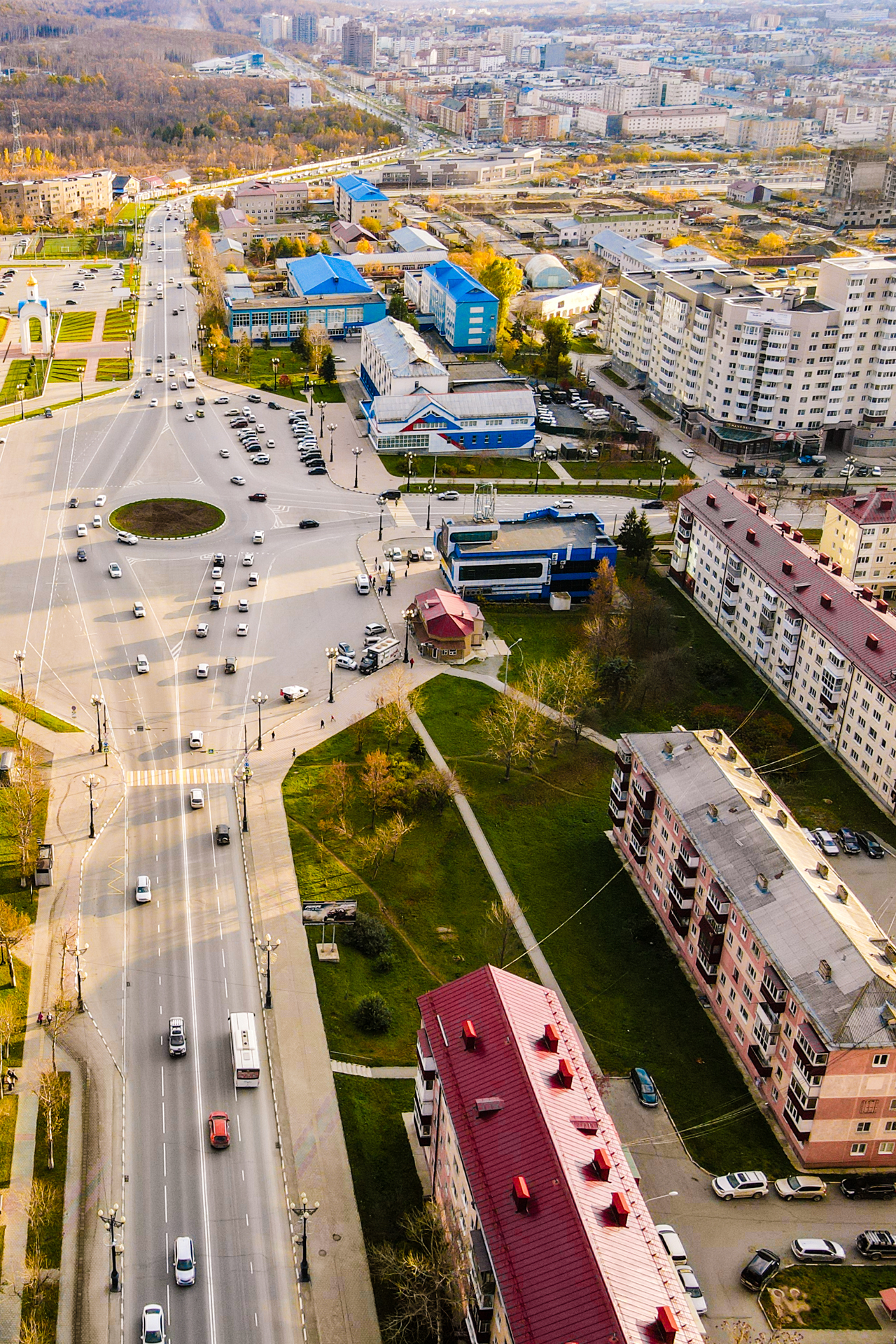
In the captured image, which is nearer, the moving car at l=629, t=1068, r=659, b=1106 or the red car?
the red car

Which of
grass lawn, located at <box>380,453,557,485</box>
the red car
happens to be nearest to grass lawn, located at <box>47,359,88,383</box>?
grass lawn, located at <box>380,453,557,485</box>

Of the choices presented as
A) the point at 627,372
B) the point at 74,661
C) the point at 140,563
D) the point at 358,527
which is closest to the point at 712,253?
the point at 627,372

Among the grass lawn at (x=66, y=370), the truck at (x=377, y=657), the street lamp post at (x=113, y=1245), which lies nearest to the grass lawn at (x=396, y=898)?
the truck at (x=377, y=657)

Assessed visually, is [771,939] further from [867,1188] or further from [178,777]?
[178,777]

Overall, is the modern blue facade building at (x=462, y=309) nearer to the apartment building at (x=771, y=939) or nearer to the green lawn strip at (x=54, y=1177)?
the apartment building at (x=771, y=939)

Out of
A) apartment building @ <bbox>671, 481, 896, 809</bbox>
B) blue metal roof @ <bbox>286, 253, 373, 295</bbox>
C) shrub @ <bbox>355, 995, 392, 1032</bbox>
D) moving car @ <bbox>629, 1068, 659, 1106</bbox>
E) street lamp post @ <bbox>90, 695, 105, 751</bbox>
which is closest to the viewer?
moving car @ <bbox>629, 1068, 659, 1106</bbox>

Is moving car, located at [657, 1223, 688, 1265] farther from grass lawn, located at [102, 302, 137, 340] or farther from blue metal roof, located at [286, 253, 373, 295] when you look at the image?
grass lawn, located at [102, 302, 137, 340]
